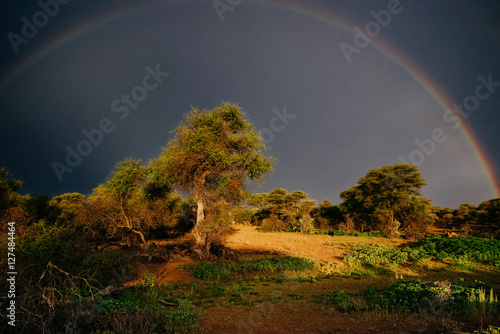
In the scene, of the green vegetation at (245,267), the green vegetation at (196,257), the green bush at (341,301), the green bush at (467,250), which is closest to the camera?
the green vegetation at (196,257)

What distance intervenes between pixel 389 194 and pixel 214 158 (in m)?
31.1

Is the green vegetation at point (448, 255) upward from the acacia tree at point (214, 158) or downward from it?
downward

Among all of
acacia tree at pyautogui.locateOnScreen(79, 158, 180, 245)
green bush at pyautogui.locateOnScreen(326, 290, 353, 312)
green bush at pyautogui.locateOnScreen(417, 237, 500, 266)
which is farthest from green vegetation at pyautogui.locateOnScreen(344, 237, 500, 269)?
acacia tree at pyautogui.locateOnScreen(79, 158, 180, 245)

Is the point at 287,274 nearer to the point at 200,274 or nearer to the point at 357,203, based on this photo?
the point at 200,274

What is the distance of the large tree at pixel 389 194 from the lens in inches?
1377

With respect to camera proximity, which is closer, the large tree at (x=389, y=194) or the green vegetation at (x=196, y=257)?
the green vegetation at (x=196, y=257)

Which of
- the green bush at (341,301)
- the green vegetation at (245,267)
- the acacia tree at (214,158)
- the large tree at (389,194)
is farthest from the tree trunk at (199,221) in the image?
the large tree at (389,194)

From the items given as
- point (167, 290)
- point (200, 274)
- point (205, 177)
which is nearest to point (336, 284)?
point (200, 274)

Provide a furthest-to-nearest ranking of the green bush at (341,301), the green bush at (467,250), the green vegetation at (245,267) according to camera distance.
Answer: the green bush at (467,250) < the green vegetation at (245,267) < the green bush at (341,301)

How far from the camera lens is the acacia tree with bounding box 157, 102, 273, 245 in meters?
16.8

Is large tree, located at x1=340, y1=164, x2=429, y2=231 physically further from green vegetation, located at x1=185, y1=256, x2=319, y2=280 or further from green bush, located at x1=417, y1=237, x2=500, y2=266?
green vegetation, located at x1=185, y1=256, x2=319, y2=280

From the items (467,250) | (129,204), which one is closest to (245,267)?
(129,204)

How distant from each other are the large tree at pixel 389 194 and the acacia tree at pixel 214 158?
26.6 metres

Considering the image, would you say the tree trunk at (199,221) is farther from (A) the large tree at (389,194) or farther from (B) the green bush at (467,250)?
(A) the large tree at (389,194)
